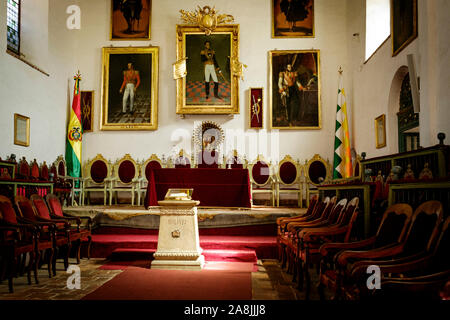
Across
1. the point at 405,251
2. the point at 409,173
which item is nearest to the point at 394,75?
the point at 409,173

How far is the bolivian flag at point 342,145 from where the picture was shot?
9.06m

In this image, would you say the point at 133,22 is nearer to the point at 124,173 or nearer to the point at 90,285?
the point at 124,173

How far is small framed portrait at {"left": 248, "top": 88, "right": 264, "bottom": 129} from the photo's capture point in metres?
10.1

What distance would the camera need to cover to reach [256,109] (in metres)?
10.2

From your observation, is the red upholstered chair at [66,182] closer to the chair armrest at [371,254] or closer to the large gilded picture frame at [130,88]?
the large gilded picture frame at [130,88]

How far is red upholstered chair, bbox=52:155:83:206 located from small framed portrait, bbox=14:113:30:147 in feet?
3.40

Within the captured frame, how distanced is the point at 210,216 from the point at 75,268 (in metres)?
2.32

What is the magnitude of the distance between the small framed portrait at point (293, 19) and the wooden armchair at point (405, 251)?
8679 millimetres

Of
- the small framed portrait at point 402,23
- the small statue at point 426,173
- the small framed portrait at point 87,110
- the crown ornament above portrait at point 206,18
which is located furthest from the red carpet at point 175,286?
the crown ornament above portrait at point 206,18

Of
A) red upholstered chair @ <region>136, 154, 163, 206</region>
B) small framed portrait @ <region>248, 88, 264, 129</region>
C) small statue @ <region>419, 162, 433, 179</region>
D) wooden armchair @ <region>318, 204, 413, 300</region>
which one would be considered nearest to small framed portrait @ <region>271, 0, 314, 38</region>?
small framed portrait @ <region>248, 88, 264, 129</region>

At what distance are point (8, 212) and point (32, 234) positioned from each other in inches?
14.4
